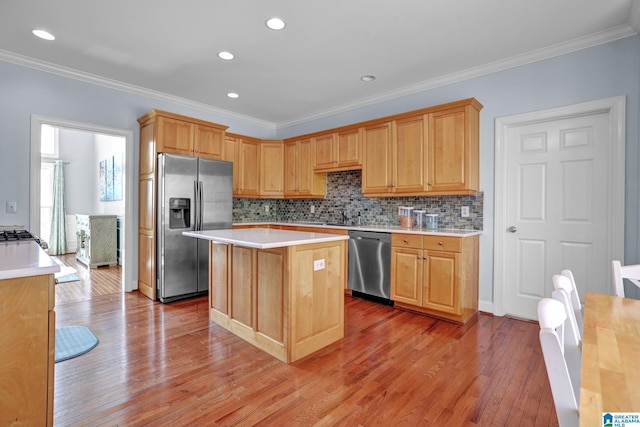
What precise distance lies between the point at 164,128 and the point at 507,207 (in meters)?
4.05

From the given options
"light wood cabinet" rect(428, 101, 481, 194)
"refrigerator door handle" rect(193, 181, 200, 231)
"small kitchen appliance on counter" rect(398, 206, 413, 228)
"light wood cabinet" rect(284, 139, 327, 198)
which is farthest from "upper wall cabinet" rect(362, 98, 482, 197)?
"refrigerator door handle" rect(193, 181, 200, 231)

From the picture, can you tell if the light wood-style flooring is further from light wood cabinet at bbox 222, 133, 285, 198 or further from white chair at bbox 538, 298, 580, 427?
light wood cabinet at bbox 222, 133, 285, 198

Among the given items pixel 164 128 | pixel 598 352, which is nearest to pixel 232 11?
pixel 164 128

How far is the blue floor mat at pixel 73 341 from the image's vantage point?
2.41m

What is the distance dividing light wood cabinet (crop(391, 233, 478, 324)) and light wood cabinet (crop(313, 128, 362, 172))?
1345 mm

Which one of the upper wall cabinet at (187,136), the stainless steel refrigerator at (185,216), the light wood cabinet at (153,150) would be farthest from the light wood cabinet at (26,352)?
the upper wall cabinet at (187,136)

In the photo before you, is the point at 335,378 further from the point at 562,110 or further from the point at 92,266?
the point at 92,266

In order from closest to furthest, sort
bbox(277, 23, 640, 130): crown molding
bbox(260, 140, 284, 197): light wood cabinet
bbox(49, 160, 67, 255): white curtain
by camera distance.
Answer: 1. bbox(277, 23, 640, 130): crown molding
2. bbox(260, 140, 284, 197): light wood cabinet
3. bbox(49, 160, 67, 255): white curtain

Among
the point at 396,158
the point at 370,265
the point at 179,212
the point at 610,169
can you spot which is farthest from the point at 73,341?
the point at 610,169

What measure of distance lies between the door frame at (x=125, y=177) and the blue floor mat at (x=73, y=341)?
1.32 meters

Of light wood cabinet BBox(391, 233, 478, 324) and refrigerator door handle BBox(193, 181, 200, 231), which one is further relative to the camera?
refrigerator door handle BBox(193, 181, 200, 231)

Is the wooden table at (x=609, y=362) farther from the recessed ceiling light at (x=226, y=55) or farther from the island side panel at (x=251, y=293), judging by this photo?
the recessed ceiling light at (x=226, y=55)

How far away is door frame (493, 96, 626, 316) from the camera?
270cm

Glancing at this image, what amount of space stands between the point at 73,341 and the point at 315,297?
205 cm
